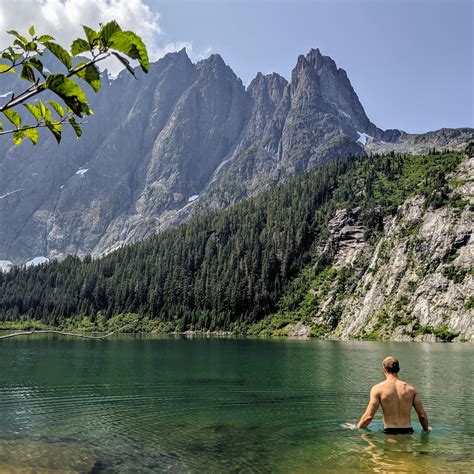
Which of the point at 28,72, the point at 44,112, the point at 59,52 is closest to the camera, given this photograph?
the point at 59,52

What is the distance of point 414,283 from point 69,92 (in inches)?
6581

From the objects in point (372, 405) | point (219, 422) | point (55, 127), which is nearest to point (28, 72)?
point (55, 127)

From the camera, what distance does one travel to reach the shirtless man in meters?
20.9

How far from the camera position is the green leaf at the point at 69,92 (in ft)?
15.3

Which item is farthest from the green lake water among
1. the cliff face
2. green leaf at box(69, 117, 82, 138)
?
the cliff face

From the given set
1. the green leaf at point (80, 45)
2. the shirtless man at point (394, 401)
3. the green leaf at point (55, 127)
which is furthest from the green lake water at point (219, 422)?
the green leaf at point (80, 45)

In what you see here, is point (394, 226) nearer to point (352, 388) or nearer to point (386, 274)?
point (386, 274)

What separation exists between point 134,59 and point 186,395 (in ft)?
127

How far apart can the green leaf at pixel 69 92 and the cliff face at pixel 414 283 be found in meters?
141

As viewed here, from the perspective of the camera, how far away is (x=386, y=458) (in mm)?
19938

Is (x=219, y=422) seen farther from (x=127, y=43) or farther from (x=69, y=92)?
(x=127, y=43)

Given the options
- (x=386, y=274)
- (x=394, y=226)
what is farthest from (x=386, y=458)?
(x=394, y=226)

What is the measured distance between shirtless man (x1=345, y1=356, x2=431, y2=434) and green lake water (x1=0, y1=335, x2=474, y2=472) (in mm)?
634

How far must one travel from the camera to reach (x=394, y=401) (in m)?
21.7
